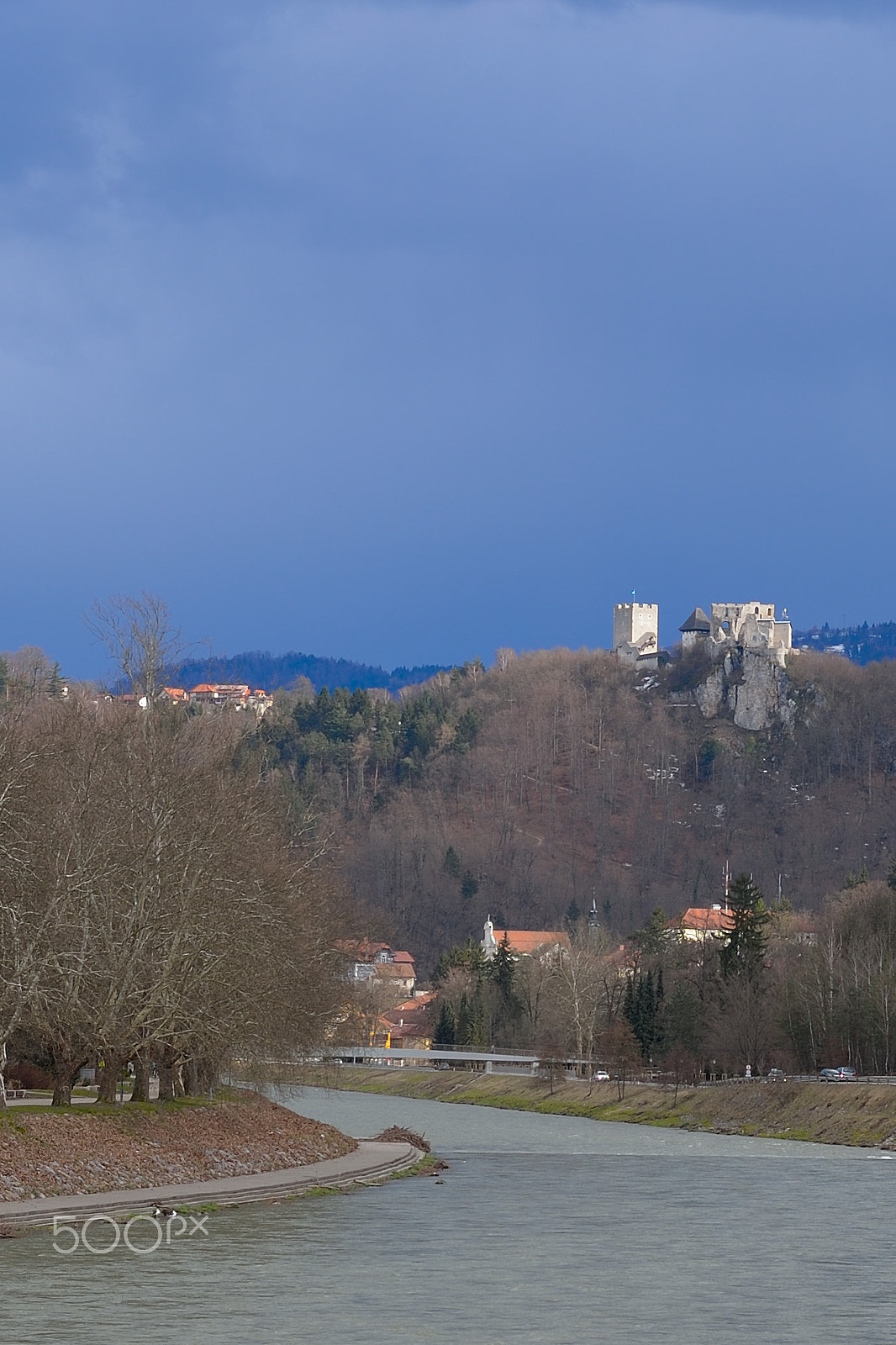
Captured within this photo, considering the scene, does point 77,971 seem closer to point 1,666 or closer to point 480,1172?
point 480,1172

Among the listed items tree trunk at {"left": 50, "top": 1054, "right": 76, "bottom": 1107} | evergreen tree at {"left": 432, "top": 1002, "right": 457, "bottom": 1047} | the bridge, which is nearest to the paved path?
tree trunk at {"left": 50, "top": 1054, "right": 76, "bottom": 1107}

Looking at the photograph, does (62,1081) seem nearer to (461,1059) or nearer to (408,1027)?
(461,1059)

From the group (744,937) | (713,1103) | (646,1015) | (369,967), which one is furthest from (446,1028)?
(713,1103)

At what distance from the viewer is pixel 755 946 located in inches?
4247

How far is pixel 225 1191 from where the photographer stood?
147 ft

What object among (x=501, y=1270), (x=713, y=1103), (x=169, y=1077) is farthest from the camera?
(x=713, y=1103)

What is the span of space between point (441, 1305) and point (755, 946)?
7909cm

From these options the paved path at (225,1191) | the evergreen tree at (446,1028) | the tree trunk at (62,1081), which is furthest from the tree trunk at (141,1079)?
the evergreen tree at (446,1028)

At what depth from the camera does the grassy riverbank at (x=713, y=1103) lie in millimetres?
77938

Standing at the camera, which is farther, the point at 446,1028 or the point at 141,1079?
the point at 446,1028

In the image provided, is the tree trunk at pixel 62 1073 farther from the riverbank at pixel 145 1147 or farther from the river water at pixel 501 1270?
the river water at pixel 501 1270

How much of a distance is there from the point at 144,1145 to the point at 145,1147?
0.10 meters

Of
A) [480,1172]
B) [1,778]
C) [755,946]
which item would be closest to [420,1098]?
[755,946]

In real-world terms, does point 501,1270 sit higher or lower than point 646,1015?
lower
